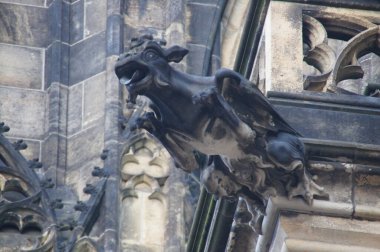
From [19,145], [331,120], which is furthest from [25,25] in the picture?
[331,120]

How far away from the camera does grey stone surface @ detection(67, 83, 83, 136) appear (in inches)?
1014

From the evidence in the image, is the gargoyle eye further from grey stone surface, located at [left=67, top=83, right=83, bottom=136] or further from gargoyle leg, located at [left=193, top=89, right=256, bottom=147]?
grey stone surface, located at [left=67, top=83, right=83, bottom=136]

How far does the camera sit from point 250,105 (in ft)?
50.9

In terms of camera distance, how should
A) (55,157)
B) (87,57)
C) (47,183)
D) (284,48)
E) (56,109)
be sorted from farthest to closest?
(87,57), (56,109), (55,157), (47,183), (284,48)

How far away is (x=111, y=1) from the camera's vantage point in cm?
2653

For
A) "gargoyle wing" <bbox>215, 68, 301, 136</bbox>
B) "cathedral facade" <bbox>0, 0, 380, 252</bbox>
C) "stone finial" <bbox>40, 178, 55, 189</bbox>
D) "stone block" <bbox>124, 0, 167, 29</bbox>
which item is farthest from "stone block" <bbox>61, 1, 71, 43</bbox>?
"gargoyle wing" <bbox>215, 68, 301, 136</bbox>

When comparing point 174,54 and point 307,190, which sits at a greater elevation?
point 174,54

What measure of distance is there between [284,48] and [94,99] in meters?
9.85

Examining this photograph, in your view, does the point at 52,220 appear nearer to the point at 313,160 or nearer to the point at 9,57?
the point at 9,57

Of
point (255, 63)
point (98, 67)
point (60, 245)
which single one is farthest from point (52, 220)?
point (255, 63)

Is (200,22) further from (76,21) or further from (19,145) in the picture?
(19,145)

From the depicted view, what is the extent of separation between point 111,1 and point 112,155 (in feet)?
7.21

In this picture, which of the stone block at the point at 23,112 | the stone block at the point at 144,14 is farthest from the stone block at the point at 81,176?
the stone block at the point at 144,14

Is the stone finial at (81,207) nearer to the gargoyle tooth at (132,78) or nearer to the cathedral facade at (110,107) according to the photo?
the cathedral facade at (110,107)
